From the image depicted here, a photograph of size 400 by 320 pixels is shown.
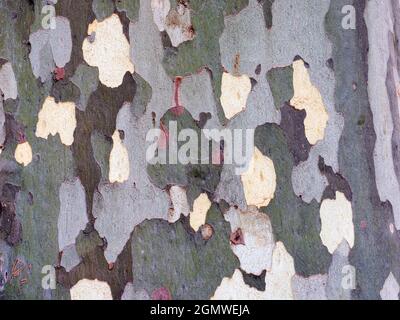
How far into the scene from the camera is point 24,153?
1.38 metres

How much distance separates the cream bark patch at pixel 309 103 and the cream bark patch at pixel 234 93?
81 mm

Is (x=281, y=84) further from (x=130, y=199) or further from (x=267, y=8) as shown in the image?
A: (x=130, y=199)

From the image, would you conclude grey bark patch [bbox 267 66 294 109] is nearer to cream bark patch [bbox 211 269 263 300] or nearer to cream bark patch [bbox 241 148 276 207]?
cream bark patch [bbox 241 148 276 207]

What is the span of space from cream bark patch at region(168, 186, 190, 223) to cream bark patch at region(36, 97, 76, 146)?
202mm

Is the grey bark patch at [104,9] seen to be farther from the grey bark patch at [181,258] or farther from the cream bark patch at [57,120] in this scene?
the grey bark patch at [181,258]

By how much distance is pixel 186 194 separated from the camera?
4.30ft

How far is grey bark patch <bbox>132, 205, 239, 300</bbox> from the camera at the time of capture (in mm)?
1289

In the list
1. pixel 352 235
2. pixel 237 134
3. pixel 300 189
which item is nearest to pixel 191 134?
pixel 237 134

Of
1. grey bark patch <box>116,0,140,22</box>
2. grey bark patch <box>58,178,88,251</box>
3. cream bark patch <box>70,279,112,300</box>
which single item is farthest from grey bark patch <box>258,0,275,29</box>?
cream bark patch <box>70,279,112,300</box>

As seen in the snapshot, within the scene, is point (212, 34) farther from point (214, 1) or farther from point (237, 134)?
point (237, 134)

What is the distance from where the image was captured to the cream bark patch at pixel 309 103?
1.30 m

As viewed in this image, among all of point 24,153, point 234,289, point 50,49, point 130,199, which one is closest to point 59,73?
point 50,49

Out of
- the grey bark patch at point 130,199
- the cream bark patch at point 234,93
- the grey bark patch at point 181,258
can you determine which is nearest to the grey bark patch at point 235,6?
the cream bark patch at point 234,93

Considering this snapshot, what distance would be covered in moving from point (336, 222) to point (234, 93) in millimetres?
276
